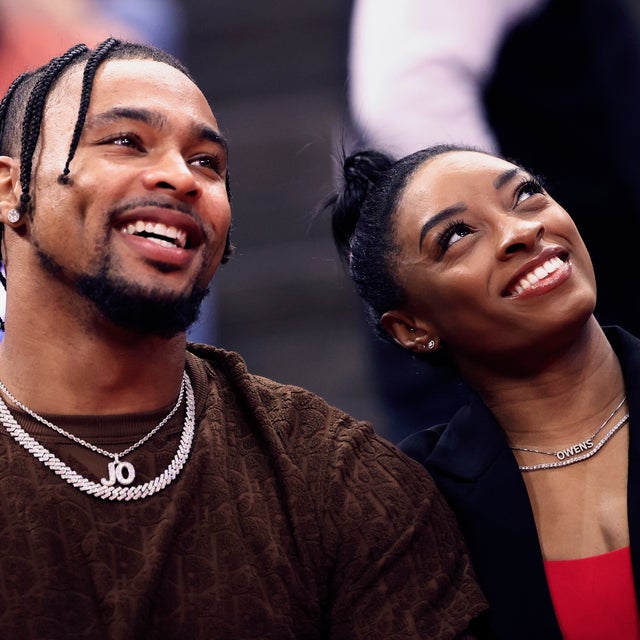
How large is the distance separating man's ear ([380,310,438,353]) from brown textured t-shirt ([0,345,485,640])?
0.47 meters

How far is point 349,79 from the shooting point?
4398 mm

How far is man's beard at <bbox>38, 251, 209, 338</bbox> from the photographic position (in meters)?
2.09

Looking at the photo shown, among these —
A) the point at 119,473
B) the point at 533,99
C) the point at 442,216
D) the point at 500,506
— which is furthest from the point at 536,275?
the point at 533,99

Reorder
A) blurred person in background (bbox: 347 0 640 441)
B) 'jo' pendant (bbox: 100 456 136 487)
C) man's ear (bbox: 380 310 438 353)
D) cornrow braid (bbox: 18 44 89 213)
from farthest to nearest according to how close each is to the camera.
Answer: blurred person in background (bbox: 347 0 640 441) < man's ear (bbox: 380 310 438 353) < cornrow braid (bbox: 18 44 89 213) < 'jo' pendant (bbox: 100 456 136 487)

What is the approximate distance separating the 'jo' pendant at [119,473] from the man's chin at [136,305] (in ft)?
0.87

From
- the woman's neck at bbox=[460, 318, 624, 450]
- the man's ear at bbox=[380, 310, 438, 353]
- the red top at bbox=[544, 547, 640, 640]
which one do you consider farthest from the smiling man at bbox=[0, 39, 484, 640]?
the man's ear at bbox=[380, 310, 438, 353]

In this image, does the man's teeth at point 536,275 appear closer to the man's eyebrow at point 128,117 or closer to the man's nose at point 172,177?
the man's nose at point 172,177

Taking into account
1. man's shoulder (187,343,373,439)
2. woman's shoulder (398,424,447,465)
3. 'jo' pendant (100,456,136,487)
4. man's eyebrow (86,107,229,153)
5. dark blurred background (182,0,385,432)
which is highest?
man's eyebrow (86,107,229,153)

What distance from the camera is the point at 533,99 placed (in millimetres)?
3996

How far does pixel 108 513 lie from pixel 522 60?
2.73m

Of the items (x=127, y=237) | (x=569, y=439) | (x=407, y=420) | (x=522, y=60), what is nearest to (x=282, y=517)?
(x=127, y=237)

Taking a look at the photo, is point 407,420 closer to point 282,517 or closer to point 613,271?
point 613,271

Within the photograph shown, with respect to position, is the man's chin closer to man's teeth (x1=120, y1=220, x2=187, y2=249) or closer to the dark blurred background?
man's teeth (x1=120, y1=220, x2=187, y2=249)

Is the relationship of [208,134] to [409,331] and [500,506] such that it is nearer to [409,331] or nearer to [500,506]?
[409,331]
